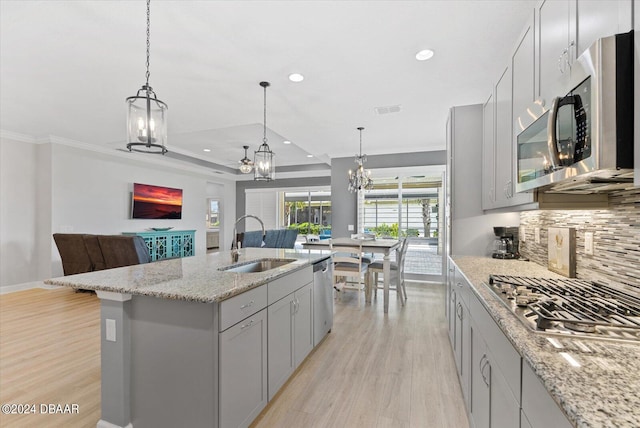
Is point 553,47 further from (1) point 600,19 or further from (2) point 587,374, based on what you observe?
(2) point 587,374

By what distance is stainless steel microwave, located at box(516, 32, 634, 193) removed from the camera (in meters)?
0.88

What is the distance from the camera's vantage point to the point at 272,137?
18.3ft

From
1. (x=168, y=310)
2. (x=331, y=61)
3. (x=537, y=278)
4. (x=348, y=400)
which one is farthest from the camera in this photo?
(x=331, y=61)

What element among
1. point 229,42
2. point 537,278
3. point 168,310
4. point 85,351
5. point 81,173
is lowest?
point 85,351

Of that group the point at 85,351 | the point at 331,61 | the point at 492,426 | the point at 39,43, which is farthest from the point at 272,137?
the point at 492,426

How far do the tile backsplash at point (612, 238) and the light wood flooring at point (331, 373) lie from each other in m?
1.20

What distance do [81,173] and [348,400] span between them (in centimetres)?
610

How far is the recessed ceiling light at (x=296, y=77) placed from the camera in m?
2.92

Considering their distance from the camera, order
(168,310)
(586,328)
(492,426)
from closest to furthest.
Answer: (586,328), (492,426), (168,310)

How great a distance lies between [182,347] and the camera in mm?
1528

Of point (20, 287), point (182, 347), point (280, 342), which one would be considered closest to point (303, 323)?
point (280, 342)

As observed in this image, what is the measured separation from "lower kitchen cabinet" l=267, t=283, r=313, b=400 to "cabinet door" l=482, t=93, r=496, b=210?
173 centimetres

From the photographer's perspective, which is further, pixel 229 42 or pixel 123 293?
pixel 229 42

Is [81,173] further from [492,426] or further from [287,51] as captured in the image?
[492,426]
